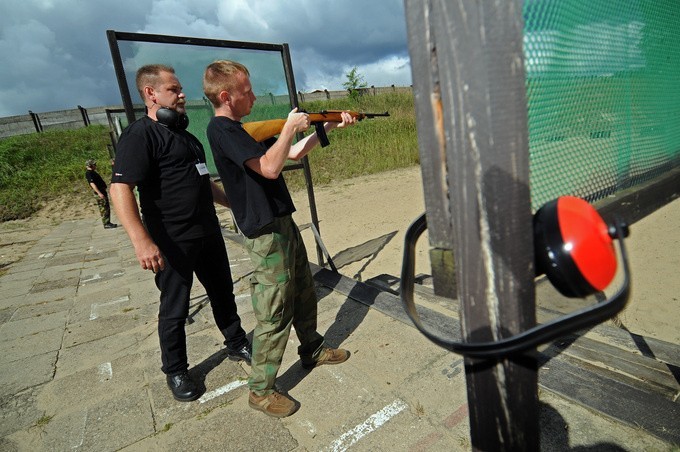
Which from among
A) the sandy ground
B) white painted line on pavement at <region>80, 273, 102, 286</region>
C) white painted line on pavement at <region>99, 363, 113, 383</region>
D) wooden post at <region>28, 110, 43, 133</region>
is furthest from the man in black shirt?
wooden post at <region>28, 110, 43, 133</region>

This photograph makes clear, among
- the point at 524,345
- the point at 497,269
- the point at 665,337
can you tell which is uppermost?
the point at 497,269

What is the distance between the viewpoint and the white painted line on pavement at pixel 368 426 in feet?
5.98

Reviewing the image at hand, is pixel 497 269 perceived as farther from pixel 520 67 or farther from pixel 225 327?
pixel 225 327

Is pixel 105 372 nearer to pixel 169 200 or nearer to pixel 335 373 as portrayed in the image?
pixel 169 200

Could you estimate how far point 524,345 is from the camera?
0.71 m

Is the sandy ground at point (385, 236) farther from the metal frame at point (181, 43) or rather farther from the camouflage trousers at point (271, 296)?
the camouflage trousers at point (271, 296)

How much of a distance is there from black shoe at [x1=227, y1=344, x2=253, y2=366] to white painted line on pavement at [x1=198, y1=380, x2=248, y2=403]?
0.63 ft

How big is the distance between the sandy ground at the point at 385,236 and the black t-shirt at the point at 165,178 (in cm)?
263

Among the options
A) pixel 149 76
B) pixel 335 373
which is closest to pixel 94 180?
pixel 149 76

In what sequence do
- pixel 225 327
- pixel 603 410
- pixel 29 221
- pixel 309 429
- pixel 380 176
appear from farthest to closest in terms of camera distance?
pixel 380 176 → pixel 29 221 → pixel 225 327 → pixel 309 429 → pixel 603 410

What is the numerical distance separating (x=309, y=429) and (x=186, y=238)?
4.42 ft

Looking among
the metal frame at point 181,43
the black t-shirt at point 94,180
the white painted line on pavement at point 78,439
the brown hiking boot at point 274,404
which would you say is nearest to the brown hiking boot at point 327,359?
the brown hiking boot at point 274,404

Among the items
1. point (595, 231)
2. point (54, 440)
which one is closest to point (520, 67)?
point (595, 231)

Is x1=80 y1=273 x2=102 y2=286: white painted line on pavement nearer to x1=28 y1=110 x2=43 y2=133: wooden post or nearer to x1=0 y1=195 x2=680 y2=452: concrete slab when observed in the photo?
x1=0 y1=195 x2=680 y2=452: concrete slab
